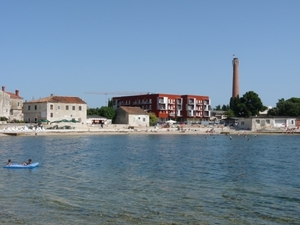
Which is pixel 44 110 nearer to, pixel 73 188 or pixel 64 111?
pixel 64 111

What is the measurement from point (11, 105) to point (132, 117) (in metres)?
31.4

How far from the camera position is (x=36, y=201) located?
1952cm

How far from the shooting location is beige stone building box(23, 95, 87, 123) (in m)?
90.8

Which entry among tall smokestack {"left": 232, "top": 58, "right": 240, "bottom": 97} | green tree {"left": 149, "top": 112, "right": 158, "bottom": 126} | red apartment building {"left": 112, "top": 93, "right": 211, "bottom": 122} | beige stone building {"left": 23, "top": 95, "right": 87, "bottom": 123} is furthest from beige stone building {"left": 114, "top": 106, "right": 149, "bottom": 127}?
tall smokestack {"left": 232, "top": 58, "right": 240, "bottom": 97}

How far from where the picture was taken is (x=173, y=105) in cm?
12775

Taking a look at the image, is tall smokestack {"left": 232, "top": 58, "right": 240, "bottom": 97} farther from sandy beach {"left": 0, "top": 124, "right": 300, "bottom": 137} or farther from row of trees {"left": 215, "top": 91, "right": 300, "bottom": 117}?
sandy beach {"left": 0, "top": 124, "right": 300, "bottom": 137}

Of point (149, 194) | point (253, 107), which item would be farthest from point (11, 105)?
point (149, 194)

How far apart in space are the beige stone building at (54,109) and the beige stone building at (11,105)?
1.70 meters

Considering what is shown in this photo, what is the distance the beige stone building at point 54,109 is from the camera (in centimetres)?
9081

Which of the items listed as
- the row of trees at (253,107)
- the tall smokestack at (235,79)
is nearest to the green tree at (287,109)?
the row of trees at (253,107)

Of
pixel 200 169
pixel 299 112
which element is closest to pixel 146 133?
pixel 299 112

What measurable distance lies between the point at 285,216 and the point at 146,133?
80676mm

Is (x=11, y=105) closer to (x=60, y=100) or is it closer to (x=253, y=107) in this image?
(x=60, y=100)

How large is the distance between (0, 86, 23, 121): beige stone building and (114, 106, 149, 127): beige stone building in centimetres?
2717
